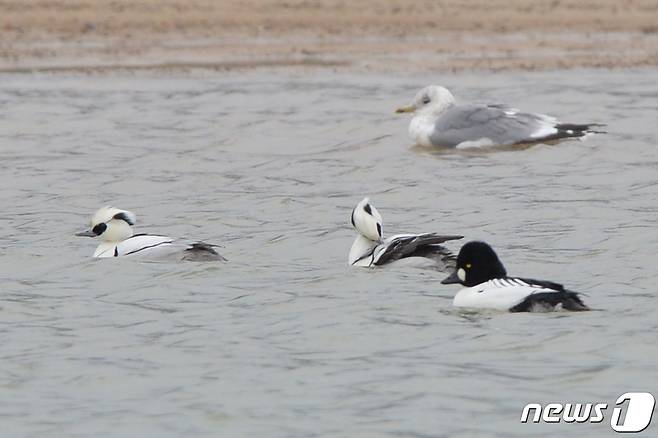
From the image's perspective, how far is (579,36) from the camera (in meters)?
27.8

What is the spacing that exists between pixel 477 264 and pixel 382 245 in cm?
141

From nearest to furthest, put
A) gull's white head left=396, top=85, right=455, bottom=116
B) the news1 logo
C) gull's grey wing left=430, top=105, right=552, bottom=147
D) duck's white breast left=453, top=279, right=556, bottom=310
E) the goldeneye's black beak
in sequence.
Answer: the news1 logo
duck's white breast left=453, top=279, right=556, bottom=310
the goldeneye's black beak
gull's grey wing left=430, top=105, right=552, bottom=147
gull's white head left=396, top=85, right=455, bottom=116

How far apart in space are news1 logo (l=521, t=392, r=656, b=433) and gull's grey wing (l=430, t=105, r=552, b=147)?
9.21m

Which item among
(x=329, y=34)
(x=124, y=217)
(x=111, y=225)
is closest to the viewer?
(x=111, y=225)

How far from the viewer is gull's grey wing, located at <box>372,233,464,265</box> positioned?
11.0m

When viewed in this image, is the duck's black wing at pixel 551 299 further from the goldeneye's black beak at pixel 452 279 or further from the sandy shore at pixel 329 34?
the sandy shore at pixel 329 34

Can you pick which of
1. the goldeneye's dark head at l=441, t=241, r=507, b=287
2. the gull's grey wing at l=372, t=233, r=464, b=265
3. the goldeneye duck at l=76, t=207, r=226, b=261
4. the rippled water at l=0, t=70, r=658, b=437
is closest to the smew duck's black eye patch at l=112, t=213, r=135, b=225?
the goldeneye duck at l=76, t=207, r=226, b=261

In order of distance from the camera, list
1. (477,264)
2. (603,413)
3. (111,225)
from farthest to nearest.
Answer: (111,225), (477,264), (603,413)

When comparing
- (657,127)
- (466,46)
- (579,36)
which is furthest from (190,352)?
(579,36)

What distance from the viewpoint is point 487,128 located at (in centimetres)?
1705

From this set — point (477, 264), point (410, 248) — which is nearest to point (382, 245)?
point (410, 248)

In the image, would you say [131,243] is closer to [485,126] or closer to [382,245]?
[382,245]

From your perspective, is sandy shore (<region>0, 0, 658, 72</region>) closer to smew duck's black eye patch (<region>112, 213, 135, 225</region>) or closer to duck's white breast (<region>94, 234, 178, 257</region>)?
smew duck's black eye patch (<region>112, 213, 135, 225</region>)

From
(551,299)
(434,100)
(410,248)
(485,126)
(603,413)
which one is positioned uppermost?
(434,100)
